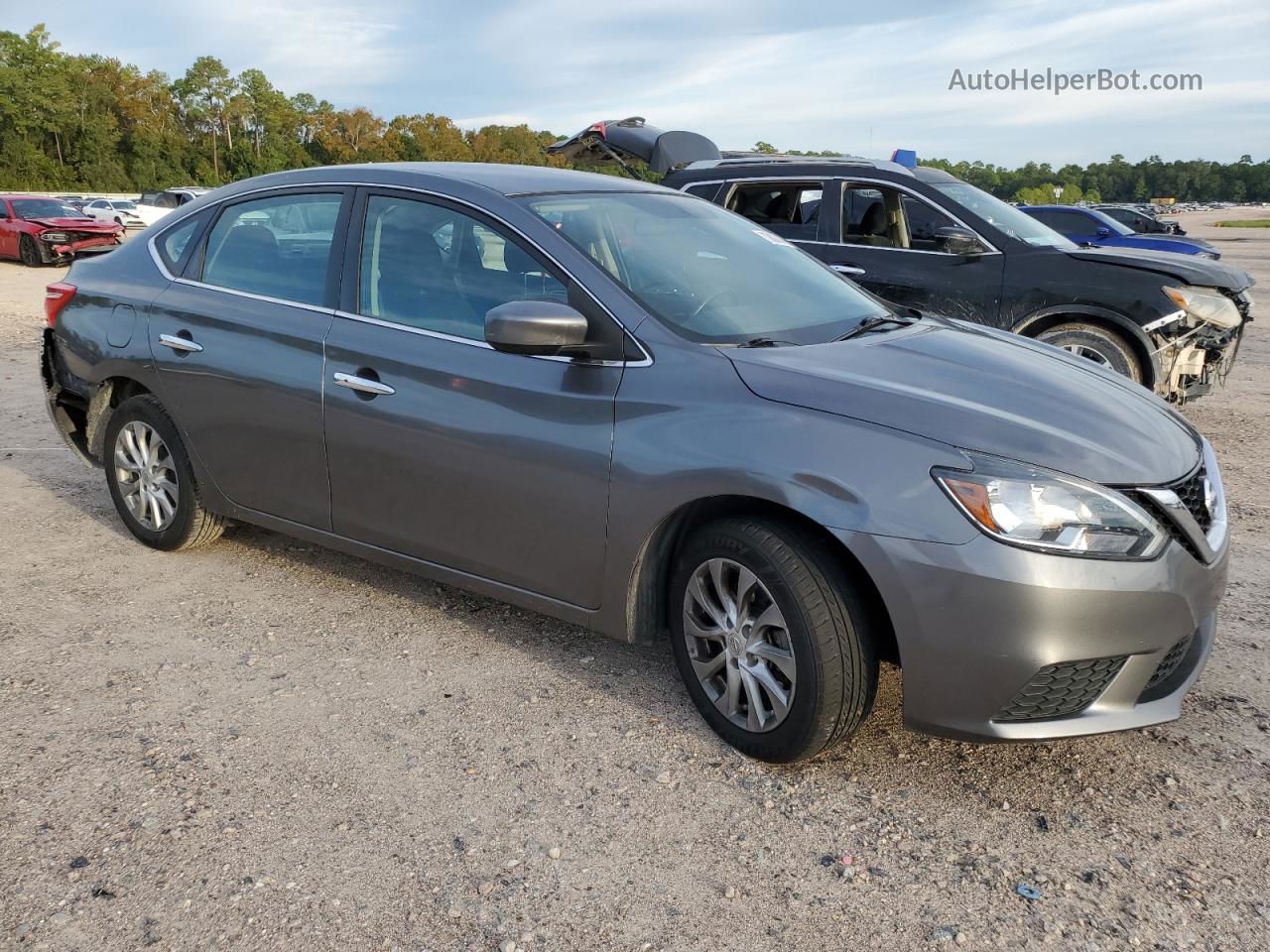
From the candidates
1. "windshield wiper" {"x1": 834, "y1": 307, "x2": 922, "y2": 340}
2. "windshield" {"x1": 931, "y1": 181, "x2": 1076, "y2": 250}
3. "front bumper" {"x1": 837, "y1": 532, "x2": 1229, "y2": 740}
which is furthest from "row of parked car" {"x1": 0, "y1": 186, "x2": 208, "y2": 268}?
"front bumper" {"x1": 837, "y1": 532, "x2": 1229, "y2": 740}

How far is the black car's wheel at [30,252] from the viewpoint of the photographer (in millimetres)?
23062

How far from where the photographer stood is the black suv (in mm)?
7438

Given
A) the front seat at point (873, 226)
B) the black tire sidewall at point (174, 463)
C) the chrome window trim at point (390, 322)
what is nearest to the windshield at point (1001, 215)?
the front seat at point (873, 226)

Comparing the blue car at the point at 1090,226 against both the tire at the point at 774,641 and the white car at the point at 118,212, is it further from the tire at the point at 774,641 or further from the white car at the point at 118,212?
the white car at the point at 118,212

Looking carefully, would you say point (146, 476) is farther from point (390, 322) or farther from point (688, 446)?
point (688, 446)

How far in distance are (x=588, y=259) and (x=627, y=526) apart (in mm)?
885

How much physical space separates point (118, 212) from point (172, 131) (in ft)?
235

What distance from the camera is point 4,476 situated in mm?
6289

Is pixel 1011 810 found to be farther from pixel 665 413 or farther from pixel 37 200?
pixel 37 200

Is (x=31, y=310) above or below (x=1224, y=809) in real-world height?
below

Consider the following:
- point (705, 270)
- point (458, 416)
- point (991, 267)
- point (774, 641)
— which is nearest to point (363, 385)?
point (458, 416)

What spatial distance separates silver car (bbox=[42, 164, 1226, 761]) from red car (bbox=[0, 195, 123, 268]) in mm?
20885

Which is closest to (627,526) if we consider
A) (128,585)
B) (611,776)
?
(611,776)

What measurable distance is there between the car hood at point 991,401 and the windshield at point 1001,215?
460 cm
